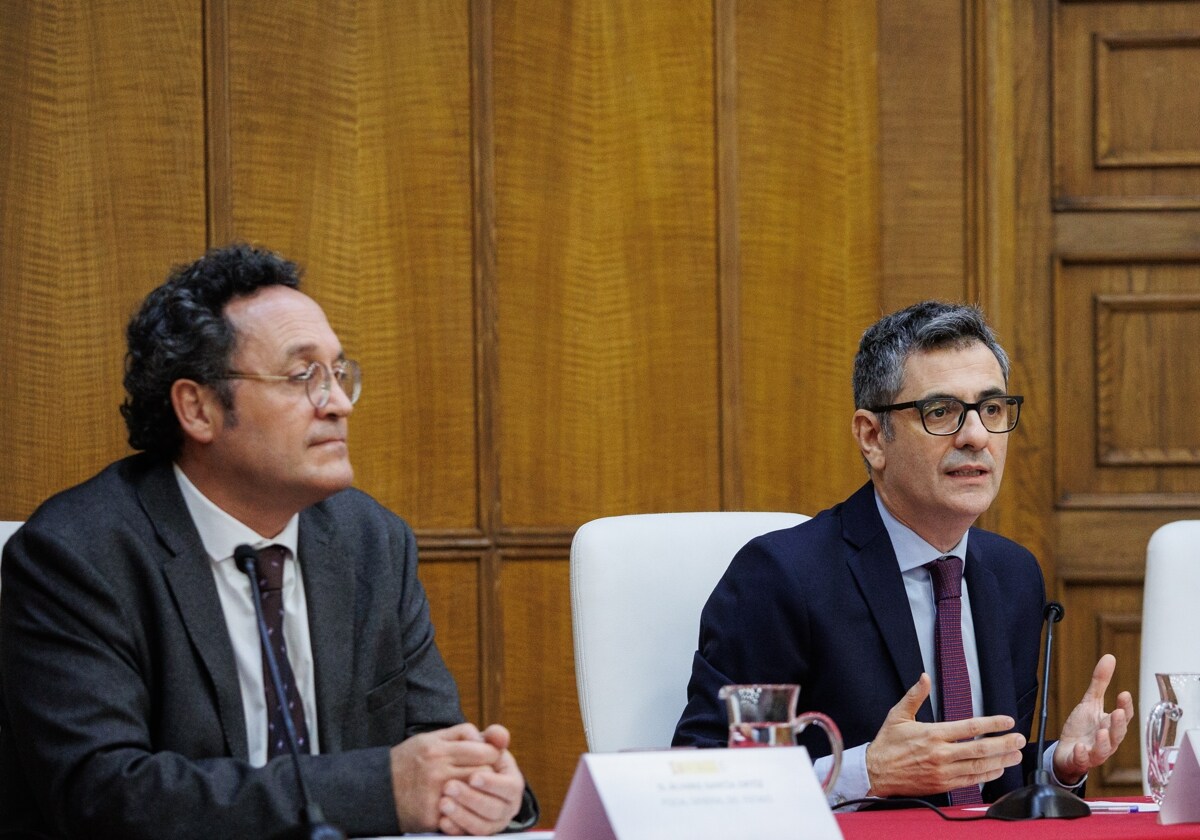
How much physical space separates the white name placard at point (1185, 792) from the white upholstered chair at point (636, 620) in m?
0.85

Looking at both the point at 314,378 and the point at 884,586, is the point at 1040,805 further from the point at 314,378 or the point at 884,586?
the point at 314,378

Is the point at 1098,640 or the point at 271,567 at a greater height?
the point at 271,567

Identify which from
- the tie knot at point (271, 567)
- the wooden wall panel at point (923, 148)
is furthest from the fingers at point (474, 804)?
the wooden wall panel at point (923, 148)

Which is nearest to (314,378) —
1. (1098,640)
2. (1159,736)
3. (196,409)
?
(196,409)

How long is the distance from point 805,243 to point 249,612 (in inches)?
87.2

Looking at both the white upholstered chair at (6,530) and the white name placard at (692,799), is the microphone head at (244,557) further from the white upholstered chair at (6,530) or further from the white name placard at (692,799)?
the white upholstered chair at (6,530)

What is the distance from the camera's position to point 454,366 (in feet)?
12.3

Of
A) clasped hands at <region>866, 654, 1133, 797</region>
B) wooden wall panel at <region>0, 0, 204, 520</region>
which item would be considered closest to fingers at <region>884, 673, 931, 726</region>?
clasped hands at <region>866, 654, 1133, 797</region>

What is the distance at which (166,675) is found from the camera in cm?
185

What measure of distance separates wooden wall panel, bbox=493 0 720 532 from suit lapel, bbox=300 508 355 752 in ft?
5.55

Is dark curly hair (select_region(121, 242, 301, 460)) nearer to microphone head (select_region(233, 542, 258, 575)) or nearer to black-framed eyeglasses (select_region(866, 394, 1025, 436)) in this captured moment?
microphone head (select_region(233, 542, 258, 575))

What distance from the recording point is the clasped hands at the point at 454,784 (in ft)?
5.41

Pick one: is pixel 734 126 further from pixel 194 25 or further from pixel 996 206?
pixel 194 25

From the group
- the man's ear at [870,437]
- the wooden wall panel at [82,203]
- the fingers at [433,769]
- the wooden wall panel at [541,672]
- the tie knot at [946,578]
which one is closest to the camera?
the fingers at [433,769]
